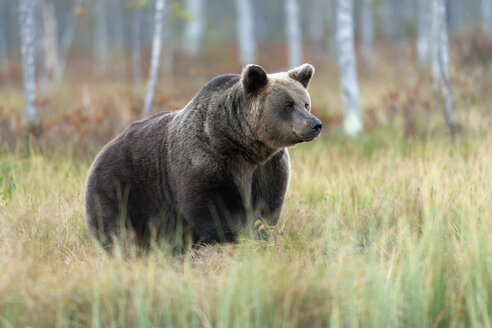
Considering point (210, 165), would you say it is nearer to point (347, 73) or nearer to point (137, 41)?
point (347, 73)

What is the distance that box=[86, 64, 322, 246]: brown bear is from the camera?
412cm

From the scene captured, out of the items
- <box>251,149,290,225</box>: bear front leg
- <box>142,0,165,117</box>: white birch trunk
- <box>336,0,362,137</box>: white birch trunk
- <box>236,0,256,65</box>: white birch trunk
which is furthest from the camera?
<box>236,0,256,65</box>: white birch trunk

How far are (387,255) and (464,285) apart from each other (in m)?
0.75

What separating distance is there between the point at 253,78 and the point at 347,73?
5393mm

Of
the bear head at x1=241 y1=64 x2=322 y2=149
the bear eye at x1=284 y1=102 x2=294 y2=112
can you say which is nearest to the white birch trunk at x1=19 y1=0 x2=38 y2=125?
the bear head at x1=241 y1=64 x2=322 y2=149

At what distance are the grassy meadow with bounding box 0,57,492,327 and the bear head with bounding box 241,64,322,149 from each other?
0.69m

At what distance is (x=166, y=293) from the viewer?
8.87ft

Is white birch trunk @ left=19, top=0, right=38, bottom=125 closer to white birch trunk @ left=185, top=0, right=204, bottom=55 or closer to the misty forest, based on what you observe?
the misty forest

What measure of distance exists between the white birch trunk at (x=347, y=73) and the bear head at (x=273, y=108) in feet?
15.5

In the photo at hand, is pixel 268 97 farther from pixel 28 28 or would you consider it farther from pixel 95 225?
pixel 28 28

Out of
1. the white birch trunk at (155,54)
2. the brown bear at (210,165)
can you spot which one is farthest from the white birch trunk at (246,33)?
the brown bear at (210,165)

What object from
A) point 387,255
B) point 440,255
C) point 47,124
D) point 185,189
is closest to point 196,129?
point 185,189

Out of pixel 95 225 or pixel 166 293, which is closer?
pixel 166 293

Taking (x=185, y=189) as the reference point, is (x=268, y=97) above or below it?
above
